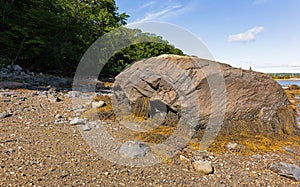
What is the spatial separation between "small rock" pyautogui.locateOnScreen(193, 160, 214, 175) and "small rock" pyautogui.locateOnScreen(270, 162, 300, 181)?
732 millimetres

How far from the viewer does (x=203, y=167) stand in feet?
7.57

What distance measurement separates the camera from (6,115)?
141 inches

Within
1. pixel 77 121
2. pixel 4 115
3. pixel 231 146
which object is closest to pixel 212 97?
pixel 231 146

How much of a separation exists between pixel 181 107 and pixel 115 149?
1.35 m

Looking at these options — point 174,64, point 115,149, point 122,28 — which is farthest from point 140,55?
point 115,149

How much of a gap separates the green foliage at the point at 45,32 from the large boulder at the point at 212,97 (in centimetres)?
763

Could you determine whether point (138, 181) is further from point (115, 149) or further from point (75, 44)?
point (75, 44)

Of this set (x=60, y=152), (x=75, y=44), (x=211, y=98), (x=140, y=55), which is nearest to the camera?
(x=60, y=152)

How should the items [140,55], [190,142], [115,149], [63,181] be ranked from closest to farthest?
[63,181] < [115,149] < [190,142] < [140,55]

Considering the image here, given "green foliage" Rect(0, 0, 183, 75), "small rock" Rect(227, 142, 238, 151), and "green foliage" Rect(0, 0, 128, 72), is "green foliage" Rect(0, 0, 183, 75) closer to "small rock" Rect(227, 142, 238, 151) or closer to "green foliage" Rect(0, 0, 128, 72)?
"green foliage" Rect(0, 0, 128, 72)

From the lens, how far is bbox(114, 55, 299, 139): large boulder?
339 cm

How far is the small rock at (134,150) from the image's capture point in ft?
8.29

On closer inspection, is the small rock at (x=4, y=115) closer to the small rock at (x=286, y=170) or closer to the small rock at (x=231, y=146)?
the small rock at (x=231, y=146)

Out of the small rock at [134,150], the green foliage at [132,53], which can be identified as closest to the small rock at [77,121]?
the small rock at [134,150]
